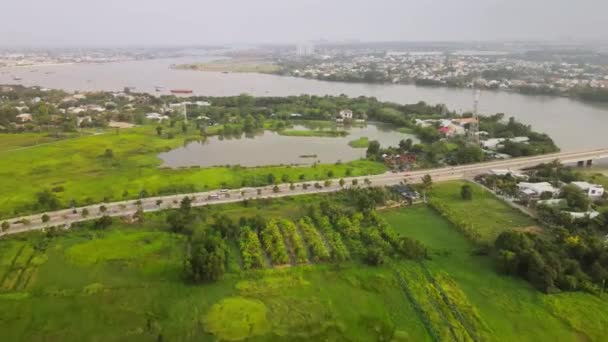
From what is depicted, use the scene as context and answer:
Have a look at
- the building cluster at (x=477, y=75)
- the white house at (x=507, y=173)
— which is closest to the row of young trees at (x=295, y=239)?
the white house at (x=507, y=173)

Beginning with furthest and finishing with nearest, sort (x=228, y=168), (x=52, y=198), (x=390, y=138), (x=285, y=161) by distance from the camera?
1. (x=390, y=138)
2. (x=285, y=161)
3. (x=228, y=168)
4. (x=52, y=198)

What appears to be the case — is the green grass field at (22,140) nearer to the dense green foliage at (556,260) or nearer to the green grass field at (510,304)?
the green grass field at (510,304)

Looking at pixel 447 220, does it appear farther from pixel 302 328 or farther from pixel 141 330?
pixel 141 330

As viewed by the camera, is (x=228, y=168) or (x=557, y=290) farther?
(x=228, y=168)

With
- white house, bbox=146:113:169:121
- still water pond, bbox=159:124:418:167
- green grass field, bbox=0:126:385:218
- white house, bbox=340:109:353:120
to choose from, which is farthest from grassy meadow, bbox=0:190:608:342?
white house, bbox=340:109:353:120

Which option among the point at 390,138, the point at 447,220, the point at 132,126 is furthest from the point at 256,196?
the point at 132,126

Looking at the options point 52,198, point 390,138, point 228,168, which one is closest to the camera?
point 52,198
